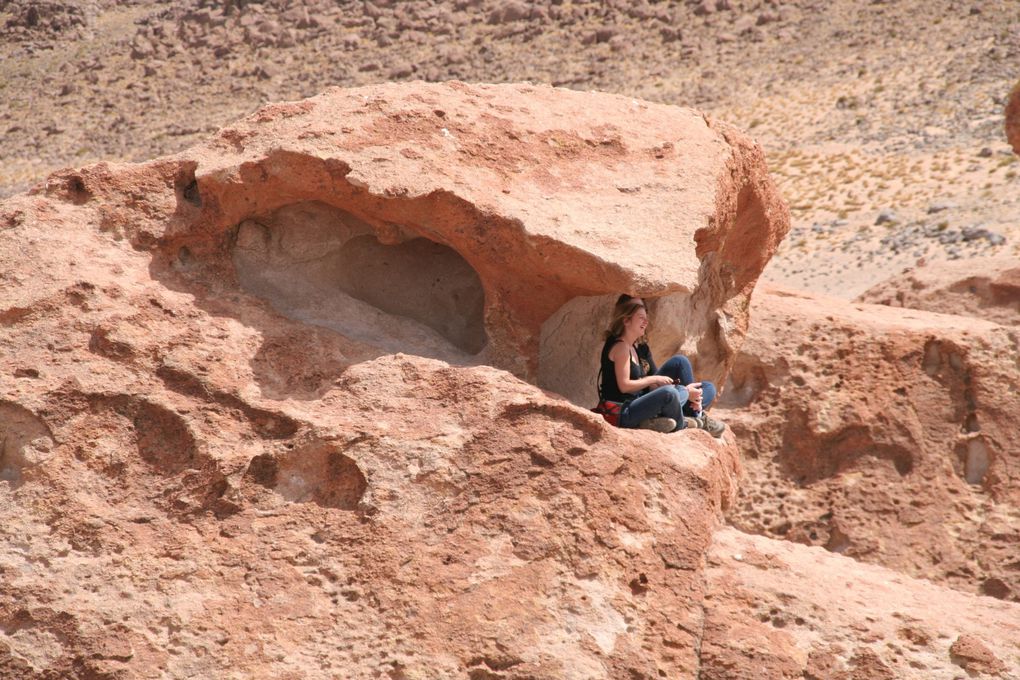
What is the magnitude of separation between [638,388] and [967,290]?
593cm

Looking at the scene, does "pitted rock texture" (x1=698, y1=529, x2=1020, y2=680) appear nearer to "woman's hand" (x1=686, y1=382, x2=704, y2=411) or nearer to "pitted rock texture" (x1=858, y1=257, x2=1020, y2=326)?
"woman's hand" (x1=686, y1=382, x2=704, y2=411)

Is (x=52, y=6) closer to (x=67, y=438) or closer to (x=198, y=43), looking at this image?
(x=198, y=43)

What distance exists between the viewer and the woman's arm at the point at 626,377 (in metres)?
5.76

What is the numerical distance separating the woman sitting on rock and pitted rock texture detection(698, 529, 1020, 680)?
66 cm

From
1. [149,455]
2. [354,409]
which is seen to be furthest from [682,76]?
[149,455]

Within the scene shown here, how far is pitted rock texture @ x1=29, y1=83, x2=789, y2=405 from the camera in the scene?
226 inches

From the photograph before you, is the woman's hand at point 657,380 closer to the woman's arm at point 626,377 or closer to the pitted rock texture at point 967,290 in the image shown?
the woman's arm at point 626,377

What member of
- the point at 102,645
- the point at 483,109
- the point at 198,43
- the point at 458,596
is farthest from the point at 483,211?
the point at 198,43

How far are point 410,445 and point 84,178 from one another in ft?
7.07

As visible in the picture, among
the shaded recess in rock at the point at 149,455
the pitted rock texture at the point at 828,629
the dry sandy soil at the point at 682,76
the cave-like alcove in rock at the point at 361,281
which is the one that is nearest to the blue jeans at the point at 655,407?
the pitted rock texture at the point at 828,629

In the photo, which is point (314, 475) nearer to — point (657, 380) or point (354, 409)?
point (354, 409)

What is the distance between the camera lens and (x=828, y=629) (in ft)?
16.7

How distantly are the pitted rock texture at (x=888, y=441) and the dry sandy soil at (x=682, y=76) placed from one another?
953 centimetres

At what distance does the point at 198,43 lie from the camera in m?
45.2
